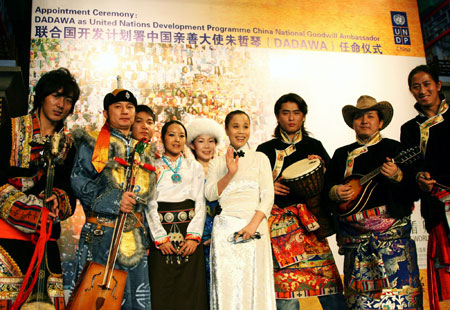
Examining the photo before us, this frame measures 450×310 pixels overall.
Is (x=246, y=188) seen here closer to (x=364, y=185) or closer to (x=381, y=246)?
(x=364, y=185)

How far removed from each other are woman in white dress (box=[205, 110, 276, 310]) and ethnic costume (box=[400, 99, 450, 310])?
3.78 feet

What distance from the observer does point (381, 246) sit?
3.09 meters

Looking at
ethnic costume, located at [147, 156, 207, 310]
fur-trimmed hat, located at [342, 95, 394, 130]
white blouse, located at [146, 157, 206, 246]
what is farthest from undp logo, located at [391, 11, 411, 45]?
ethnic costume, located at [147, 156, 207, 310]

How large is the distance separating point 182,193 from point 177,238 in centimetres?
33

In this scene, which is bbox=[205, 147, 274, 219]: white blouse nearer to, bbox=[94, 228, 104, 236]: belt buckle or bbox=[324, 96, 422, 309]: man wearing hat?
bbox=[324, 96, 422, 309]: man wearing hat

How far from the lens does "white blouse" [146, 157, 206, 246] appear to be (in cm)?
305

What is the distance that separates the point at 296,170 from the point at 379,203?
635 mm

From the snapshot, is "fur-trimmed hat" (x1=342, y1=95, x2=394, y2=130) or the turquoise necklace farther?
"fur-trimmed hat" (x1=342, y1=95, x2=394, y2=130)

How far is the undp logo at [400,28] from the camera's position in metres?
5.97

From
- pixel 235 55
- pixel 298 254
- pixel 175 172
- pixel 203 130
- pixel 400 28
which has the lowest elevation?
pixel 298 254

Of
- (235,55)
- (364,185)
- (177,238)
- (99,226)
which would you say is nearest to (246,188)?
(177,238)

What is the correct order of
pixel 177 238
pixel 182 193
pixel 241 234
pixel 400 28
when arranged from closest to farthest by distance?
pixel 241 234
pixel 177 238
pixel 182 193
pixel 400 28

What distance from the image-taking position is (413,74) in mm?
3469

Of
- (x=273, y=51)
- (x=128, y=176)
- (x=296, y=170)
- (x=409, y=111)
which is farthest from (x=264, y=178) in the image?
(x=409, y=111)
